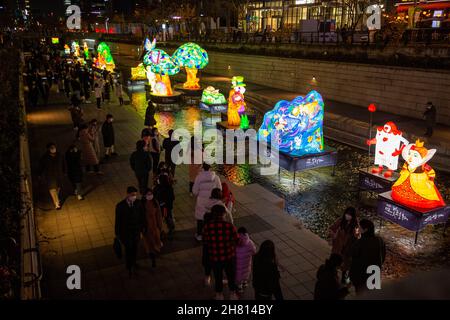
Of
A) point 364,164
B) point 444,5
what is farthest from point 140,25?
point 364,164

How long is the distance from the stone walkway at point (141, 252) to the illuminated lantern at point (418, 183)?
7.06 ft

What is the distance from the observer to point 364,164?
1322 cm

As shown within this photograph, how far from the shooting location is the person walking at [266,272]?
16.1 feet

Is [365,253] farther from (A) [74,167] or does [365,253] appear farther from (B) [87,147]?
(B) [87,147]

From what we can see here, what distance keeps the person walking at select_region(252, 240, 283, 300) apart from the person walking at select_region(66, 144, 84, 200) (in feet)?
19.3

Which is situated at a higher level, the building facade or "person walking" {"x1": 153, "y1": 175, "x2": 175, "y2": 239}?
the building facade

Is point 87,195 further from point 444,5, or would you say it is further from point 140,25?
point 140,25

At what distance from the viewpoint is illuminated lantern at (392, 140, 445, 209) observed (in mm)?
8188

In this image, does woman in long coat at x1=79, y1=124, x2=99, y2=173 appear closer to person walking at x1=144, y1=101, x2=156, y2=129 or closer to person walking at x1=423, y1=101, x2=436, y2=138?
person walking at x1=144, y1=101, x2=156, y2=129

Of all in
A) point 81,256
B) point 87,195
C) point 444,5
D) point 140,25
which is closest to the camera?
A: point 81,256

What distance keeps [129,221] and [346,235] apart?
3.29 meters

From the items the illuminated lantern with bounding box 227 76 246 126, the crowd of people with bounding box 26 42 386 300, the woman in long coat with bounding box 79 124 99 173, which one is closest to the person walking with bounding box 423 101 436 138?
the illuminated lantern with bounding box 227 76 246 126

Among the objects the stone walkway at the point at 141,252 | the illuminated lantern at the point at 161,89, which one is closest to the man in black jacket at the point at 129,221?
the stone walkway at the point at 141,252

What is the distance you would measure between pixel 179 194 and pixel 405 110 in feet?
45.4
